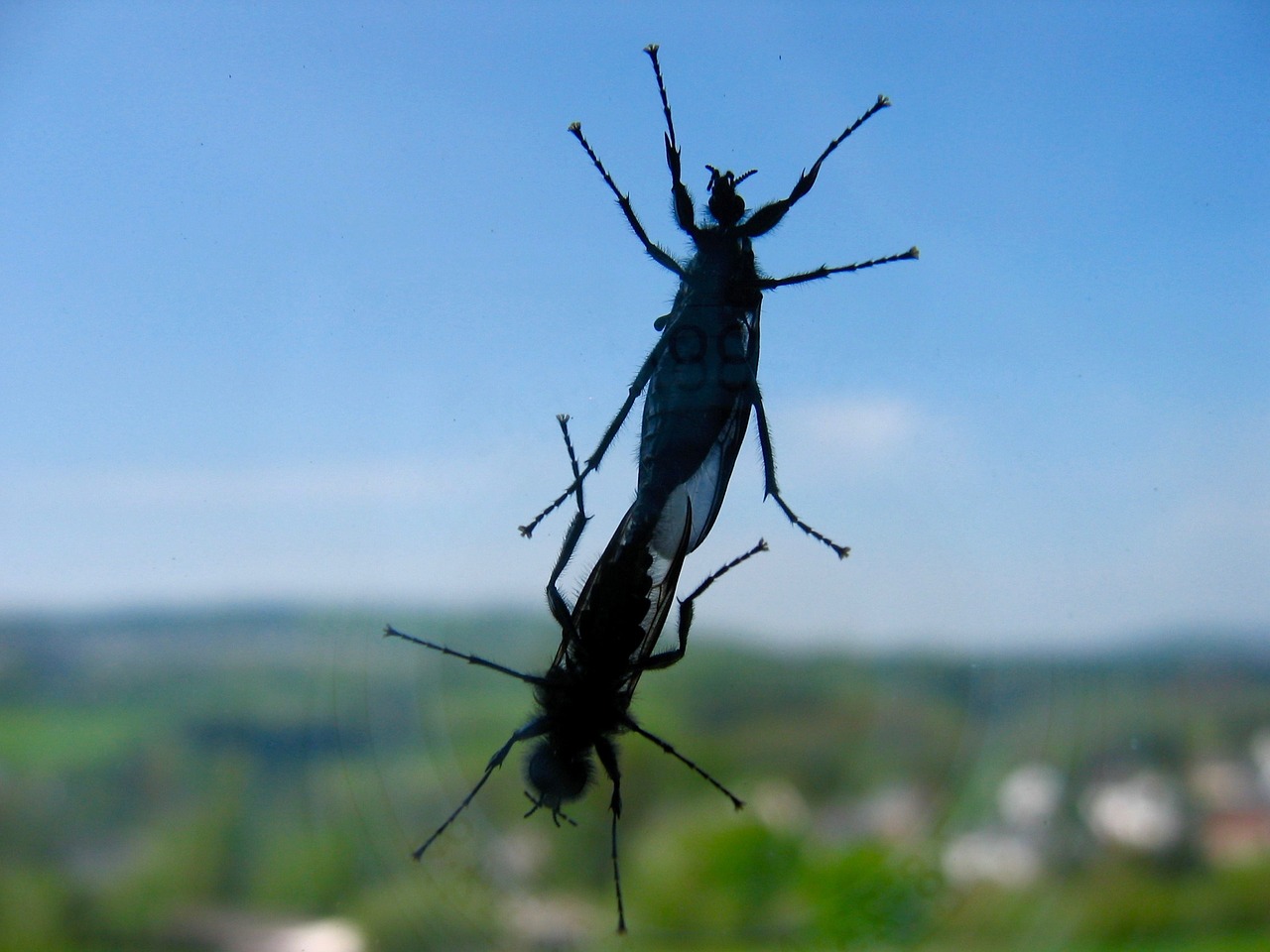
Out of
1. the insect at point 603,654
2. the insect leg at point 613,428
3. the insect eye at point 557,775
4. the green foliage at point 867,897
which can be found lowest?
the green foliage at point 867,897

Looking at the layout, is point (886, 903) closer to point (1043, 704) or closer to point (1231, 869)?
point (1043, 704)

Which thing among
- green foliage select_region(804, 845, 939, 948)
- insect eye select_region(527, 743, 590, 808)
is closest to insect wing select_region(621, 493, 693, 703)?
insect eye select_region(527, 743, 590, 808)

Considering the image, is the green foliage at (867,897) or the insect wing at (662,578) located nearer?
the insect wing at (662,578)

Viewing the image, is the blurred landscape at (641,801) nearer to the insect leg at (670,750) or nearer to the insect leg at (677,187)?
the insect leg at (670,750)

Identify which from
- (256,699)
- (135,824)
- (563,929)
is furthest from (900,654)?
(135,824)

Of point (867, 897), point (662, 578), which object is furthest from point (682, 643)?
point (867, 897)

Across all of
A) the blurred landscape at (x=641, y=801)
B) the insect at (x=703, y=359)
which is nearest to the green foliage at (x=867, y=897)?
the blurred landscape at (x=641, y=801)

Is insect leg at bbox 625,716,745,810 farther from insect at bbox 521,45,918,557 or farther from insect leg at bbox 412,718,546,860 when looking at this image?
insect at bbox 521,45,918,557

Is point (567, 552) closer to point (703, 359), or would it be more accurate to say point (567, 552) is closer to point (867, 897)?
point (703, 359)

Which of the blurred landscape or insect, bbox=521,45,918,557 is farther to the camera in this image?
the blurred landscape
